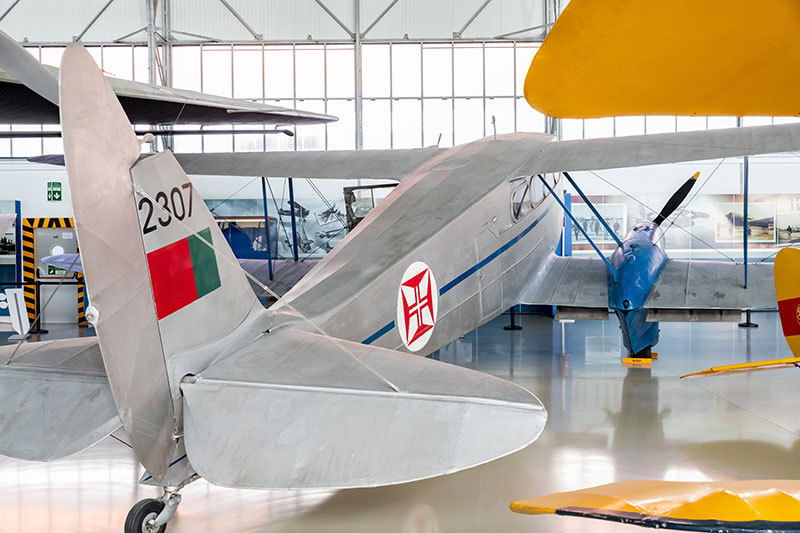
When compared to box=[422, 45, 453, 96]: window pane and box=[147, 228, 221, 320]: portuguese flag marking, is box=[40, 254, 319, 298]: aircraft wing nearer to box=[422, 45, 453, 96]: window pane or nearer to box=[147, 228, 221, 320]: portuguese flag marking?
box=[147, 228, 221, 320]: portuguese flag marking

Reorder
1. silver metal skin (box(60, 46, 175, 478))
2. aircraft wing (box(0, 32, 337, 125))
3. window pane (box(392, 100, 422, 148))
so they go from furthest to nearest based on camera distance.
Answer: window pane (box(392, 100, 422, 148)) < aircraft wing (box(0, 32, 337, 125)) < silver metal skin (box(60, 46, 175, 478))

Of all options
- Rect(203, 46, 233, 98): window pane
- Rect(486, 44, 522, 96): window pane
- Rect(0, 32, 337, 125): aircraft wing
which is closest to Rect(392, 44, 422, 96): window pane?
Rect(486, 44, 522, 96): window pane

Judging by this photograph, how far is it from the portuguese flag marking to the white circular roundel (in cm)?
214

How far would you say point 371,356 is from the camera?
381 centimetres

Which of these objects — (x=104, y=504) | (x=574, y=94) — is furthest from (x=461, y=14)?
(x=574, y=94)

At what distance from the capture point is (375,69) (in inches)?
811

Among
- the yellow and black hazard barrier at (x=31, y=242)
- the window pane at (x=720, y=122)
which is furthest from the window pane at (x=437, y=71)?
the yellow and black hazard barrier at (x=31, y=242)

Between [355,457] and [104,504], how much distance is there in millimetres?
2918

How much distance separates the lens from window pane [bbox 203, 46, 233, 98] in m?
20.4

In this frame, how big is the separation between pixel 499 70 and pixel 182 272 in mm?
18417

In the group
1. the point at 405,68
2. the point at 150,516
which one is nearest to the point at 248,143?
the point at 405,68

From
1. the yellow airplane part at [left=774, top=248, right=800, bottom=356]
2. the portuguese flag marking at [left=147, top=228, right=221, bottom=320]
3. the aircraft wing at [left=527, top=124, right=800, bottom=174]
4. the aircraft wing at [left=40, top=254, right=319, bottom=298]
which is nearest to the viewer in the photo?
the portuguese flag marking at [left=147, top=228, right=221, bottom=320]

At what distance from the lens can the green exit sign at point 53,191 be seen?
1842 cm

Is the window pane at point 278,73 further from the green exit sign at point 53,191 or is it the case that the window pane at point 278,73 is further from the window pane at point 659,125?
the window pane at point 659,125
